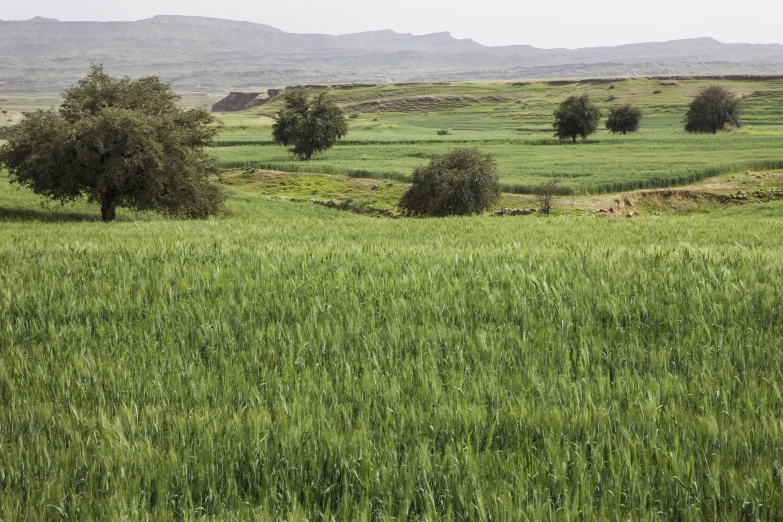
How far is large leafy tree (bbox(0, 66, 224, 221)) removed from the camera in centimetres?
2491

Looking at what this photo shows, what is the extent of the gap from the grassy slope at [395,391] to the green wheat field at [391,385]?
0.8 inches

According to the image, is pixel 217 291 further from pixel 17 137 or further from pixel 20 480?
pixel 17 137

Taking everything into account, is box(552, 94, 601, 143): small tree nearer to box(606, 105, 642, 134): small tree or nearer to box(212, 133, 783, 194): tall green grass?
box(212, 133, 783, 194): tall green grass

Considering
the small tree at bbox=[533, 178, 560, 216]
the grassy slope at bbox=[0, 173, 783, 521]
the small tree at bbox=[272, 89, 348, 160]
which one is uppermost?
the small tree at bbox=[272, 89, 348, 160]

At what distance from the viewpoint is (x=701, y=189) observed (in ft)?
152

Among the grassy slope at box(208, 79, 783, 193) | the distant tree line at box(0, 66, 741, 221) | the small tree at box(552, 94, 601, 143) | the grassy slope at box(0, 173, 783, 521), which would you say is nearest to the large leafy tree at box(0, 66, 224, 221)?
the distant tree line at box(0, 66, 741, 221)

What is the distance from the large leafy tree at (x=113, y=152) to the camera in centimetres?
2491

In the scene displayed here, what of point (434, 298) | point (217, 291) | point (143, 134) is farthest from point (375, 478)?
point (143, 134)

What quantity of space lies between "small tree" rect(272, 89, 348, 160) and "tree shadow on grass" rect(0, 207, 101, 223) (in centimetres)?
4433

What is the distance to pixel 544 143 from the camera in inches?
3460

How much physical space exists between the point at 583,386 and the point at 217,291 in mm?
3978

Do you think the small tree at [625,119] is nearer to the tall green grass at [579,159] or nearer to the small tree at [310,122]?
the tall green grass at [579,159]

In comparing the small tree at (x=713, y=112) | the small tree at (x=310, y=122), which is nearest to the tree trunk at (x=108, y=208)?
the small tree at (x=310, y=122)

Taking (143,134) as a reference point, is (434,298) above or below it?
below
